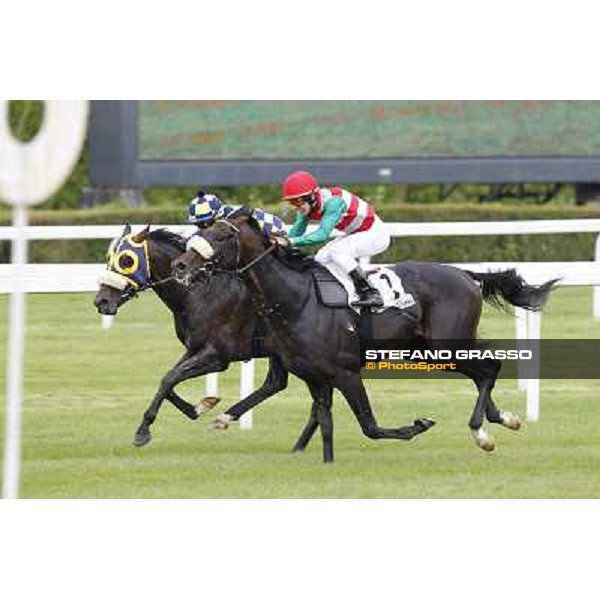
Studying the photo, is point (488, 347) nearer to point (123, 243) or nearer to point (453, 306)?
point (453, 306)

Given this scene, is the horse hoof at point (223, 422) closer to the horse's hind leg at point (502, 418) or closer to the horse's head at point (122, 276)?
the horse's head at point (122, 276)

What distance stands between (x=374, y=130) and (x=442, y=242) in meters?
1.99

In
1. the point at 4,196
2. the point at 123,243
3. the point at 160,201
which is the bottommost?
the point at 160,201

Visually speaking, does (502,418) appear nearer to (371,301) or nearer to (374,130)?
(371,301)

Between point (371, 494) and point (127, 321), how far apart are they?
8.77 metres

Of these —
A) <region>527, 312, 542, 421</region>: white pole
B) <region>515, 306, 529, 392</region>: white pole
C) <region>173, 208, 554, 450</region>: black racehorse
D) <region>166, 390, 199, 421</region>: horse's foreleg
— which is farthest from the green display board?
<region>173, 208, 554, 450</region>: black racehorse

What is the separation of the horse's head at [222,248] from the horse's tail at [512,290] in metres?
1.47

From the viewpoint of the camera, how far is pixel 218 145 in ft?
70.6

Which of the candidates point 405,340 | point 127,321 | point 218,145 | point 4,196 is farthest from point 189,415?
point 218,145

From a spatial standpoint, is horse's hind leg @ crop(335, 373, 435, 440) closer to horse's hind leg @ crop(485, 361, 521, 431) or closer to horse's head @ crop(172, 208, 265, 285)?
horse's hind leg @ crop(485, 361, 521, 431)

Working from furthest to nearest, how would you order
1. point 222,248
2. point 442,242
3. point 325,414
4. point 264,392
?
point 442,242 → point 264,392 → point 325,414 → point 222,248

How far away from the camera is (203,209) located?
10359 mm

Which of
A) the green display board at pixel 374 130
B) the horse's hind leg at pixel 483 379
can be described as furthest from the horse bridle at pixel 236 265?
the green display board at pixel 374 130

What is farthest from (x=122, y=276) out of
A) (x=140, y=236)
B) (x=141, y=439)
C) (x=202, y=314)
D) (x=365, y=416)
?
(x=365, y=416)
